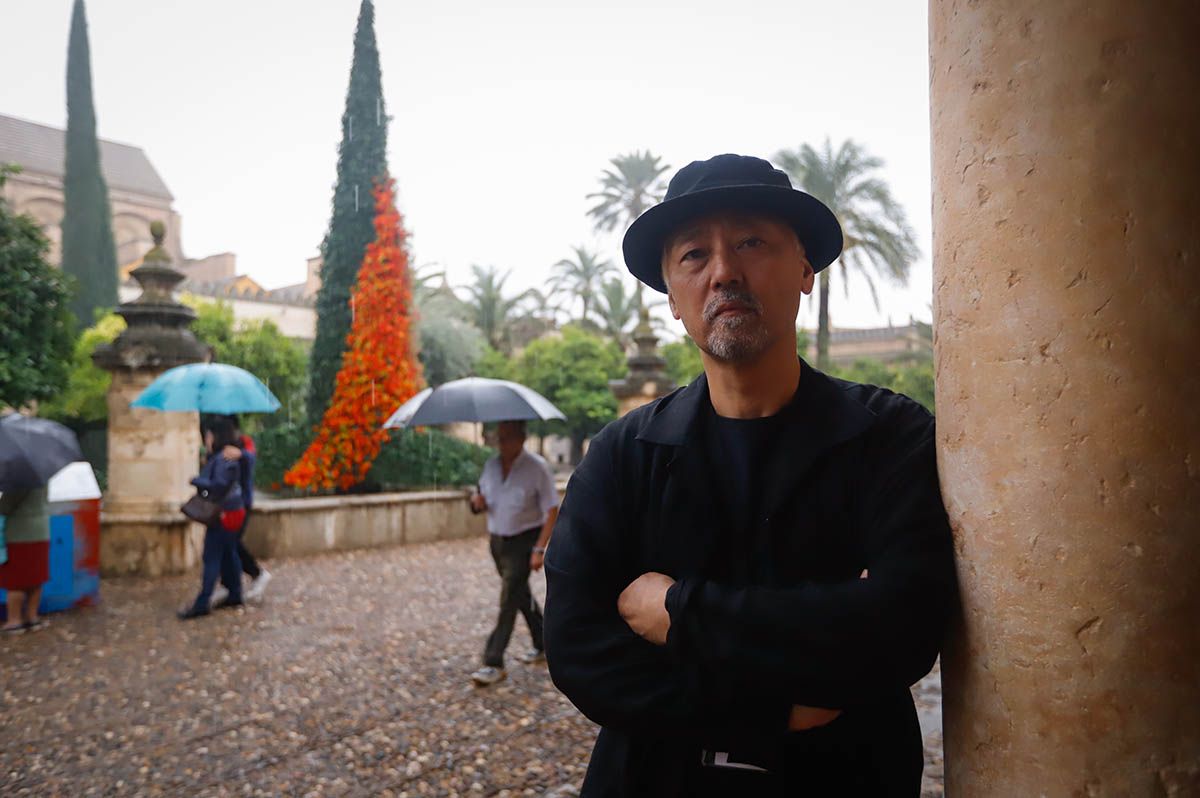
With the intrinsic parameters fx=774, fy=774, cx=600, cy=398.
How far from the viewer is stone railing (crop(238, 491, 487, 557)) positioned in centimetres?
999

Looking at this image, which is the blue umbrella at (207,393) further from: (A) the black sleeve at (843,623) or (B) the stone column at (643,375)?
(A) the black sleeve at (843,623)

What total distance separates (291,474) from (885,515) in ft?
41.2

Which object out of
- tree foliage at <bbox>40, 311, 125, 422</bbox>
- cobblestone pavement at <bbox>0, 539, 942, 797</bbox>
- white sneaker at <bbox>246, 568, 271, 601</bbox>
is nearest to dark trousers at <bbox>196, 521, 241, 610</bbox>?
cobblestone pavement at <bbox>0, 539, 942, 797</bbox>

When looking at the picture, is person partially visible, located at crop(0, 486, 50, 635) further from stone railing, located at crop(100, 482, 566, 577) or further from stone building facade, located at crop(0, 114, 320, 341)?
stone building facade, located at crop(0, 114, 320, 341)

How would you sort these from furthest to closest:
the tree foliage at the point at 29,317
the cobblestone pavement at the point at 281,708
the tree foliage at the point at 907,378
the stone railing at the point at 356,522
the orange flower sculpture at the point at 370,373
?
1. the tree foliage at the point at 907,378
2. the tree foliage at the point at 29,317
3. the orange flower sculpture at the point at 370,373
4. the stone railing at the point at 356,522
5. the cobblestone pavement at the point at 281,708

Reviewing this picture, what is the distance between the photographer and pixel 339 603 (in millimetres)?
7801

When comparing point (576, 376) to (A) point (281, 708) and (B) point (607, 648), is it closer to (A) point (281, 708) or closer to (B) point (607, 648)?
(A) point (281, 708)

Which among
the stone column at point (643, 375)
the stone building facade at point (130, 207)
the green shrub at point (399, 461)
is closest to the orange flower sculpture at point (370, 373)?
the green shrub at point (399, 461)

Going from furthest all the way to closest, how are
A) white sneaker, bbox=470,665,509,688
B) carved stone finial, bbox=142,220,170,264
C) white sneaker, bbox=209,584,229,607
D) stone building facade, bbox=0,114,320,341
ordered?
1. stone building facade, bbox=0,114,320,341
2. carved stone finial, bbox=142,220,170,264
3. white sneaker, bbox=209,584,229,607
4. white sneaker, bbox=470,665,509,688

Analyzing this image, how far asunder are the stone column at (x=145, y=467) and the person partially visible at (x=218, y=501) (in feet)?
6.15

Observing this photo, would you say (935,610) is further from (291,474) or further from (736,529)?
(291,474)

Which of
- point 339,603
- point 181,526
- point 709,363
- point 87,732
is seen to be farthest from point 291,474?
point 709,363

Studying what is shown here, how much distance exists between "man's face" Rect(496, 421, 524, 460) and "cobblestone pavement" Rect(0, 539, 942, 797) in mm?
1626

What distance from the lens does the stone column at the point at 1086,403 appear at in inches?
46.3
